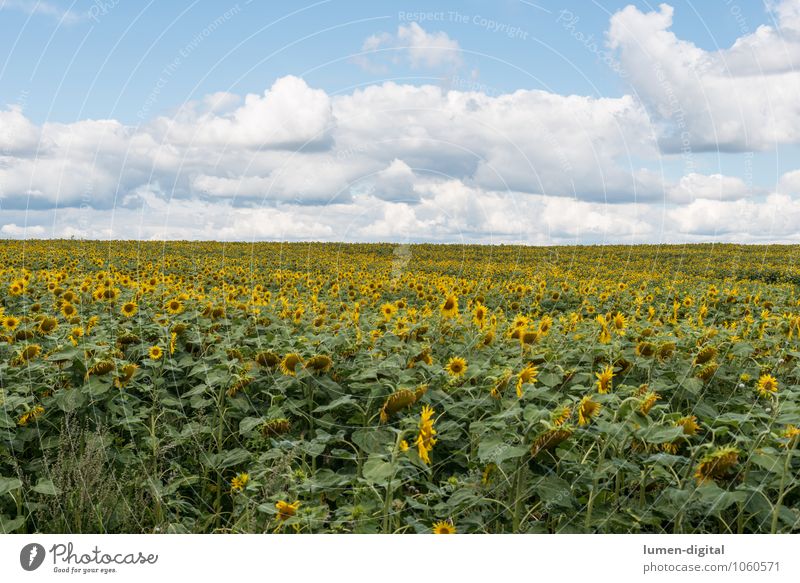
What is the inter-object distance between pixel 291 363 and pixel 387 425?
1.12m

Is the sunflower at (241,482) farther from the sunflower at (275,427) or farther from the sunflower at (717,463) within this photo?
the sunflower at (717,463)

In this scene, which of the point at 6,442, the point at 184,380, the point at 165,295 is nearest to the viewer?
the point at 6,442

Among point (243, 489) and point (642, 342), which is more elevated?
point (642, 342)

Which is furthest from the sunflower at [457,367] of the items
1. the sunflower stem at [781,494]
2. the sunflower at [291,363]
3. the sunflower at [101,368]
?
the sunflower at [101,368]

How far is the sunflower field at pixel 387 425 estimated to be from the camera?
3.93 metres

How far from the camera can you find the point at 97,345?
5.89m

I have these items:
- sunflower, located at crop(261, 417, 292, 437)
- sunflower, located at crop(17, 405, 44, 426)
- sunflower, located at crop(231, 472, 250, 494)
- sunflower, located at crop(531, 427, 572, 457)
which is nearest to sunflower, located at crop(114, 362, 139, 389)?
sunflower, located at crop(17, 405, 44, 426)

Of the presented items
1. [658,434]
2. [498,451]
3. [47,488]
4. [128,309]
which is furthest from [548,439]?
[128,309]

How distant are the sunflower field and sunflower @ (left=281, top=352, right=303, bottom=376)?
0.06 feet

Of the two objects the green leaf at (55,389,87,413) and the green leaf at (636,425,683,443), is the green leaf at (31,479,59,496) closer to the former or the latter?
the green leaf at (55,389,87,413)
